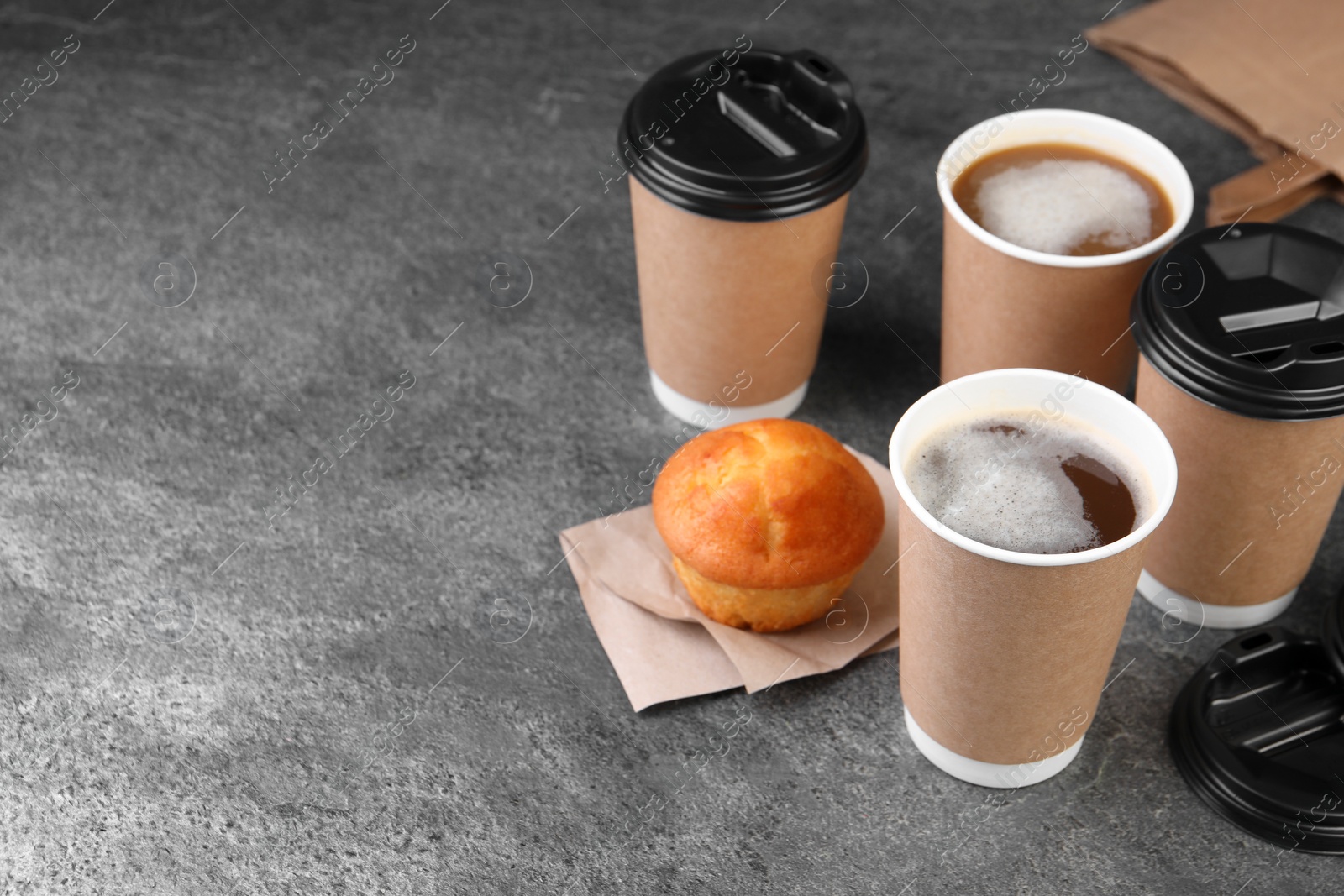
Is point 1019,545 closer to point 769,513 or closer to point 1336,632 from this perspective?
point 769,513

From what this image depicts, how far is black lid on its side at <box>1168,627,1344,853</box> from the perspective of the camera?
1.13m

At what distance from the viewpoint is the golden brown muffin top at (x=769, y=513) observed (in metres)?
1.22

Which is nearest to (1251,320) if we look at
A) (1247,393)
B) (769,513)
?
(1247,393)

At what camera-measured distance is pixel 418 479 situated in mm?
1492

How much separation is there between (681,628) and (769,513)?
0.59 ft

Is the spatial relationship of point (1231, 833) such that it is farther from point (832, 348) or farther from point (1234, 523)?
point (832, 348)

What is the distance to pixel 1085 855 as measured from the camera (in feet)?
3.78

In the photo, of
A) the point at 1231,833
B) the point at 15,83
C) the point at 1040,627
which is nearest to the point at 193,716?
the point at 1040,627

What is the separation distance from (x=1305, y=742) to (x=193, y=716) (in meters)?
1.08

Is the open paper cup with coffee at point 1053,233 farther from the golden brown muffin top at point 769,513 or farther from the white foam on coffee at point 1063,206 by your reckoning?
the golden brown muffin top at point 769,513

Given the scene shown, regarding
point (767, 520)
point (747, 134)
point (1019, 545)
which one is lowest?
point (767, 520)

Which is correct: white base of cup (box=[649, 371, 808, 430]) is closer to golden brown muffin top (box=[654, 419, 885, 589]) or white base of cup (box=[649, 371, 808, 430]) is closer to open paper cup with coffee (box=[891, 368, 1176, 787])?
golden brown muffin top (box=[654, 419, 885, 589])

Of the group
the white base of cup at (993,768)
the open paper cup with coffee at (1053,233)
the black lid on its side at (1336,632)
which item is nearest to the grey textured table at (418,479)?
the white base of cup at (993,768)

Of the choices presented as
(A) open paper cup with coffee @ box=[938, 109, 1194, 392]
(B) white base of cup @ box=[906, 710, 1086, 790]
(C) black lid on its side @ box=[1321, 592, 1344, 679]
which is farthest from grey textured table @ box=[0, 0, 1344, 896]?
(A) open paper cup with coffee @ box=[938, 109, 1194, 392]
